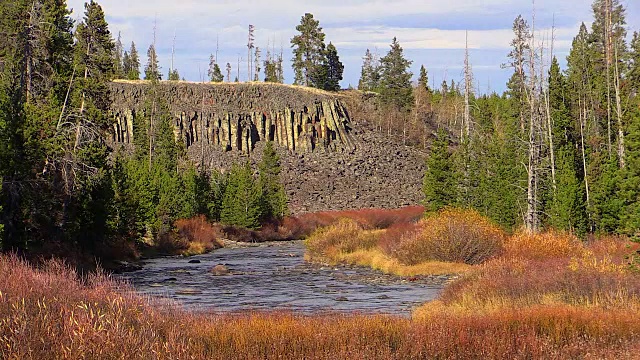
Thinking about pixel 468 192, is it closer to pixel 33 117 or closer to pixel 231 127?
pixel 33 117

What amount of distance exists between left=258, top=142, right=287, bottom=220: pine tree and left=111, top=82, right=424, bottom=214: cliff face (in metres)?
15.6

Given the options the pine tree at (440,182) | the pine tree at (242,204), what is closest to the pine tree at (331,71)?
the pine tree at (242,204)

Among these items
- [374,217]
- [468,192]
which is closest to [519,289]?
[468,192]

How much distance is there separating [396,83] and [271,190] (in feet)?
179

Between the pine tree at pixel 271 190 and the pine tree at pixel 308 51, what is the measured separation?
47.9 metres

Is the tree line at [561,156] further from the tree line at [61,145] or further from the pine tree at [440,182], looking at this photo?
the tree line at [61,145]

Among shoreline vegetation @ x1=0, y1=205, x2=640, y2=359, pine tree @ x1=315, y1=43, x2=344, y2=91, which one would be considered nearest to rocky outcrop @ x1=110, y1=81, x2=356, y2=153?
pine tree @ x1=315, y1=43, x2=344, y2=91

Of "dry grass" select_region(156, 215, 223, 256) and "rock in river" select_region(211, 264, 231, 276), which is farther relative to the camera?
"dry grass" select_region(156, 215, 223, 256)

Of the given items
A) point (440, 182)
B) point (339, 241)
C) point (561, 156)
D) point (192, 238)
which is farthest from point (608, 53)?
point (192, 238)

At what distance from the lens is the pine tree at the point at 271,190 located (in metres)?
75.9

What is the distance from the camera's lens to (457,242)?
35219mm

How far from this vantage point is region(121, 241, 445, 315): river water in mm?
24672

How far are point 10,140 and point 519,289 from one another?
68.6 ft

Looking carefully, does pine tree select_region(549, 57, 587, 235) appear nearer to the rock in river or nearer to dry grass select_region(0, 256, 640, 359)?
the rock in river
